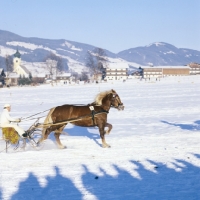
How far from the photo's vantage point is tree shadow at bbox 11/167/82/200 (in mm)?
6266

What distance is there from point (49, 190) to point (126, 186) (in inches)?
58.2

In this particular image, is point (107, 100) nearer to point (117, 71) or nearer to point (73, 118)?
point (73, 118)

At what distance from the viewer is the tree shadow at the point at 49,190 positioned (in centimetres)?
627

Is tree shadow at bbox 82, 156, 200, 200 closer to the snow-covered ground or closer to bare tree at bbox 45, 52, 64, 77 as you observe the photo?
the snow-covered ground

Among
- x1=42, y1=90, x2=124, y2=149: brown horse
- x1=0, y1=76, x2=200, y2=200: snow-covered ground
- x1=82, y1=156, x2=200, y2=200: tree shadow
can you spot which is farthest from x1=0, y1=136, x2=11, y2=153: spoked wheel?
x1=82, y1=156, x2=200, y2=200: tree shadow

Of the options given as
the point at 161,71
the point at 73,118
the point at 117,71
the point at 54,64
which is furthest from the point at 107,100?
the point at 161,71

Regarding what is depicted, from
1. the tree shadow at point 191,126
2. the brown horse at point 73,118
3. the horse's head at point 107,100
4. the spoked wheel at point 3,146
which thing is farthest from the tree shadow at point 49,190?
the tree shadow at point 191,126

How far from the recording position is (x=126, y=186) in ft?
22.2

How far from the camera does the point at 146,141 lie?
38.6ft

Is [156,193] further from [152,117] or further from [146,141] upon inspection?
[152,117]

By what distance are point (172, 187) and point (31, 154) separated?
4.55 m

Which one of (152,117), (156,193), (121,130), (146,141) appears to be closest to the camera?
(156,193)

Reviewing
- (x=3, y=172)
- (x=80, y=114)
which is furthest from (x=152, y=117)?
(x=3, y=172)

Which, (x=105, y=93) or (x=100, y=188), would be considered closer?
(x=100, y=188)
